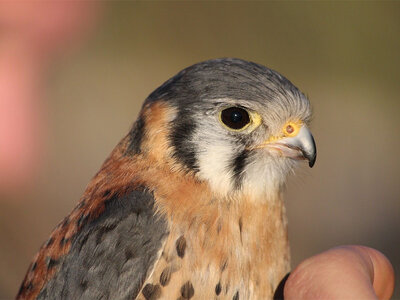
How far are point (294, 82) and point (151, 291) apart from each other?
5451 millimetres

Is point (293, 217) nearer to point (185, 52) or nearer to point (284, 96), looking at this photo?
point (185, 52)

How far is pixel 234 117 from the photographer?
226 centimetres

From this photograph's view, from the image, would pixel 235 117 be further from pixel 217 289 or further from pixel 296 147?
pixel 217 289

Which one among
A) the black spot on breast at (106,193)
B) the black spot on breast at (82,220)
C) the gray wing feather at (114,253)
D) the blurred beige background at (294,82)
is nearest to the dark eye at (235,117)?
the gray wing feather at (114,253)

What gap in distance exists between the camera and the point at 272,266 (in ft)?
7.61

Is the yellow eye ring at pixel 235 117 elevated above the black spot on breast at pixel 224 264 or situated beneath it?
elevated above

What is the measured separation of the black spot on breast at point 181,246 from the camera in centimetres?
214

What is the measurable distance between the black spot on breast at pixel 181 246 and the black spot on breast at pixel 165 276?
0.07 m

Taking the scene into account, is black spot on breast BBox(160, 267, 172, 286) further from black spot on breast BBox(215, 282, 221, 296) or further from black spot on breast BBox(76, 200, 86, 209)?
black spot on breast BBox(76, 200, 86, 209)

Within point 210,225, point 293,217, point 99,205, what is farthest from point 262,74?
point 293,217

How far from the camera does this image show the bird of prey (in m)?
2.14

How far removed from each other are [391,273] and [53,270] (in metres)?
1.19

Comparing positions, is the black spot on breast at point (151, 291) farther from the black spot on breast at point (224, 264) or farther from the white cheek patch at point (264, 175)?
the white cheek patch at point (264, 175)

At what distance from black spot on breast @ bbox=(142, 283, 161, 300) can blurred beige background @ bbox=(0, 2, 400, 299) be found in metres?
3.74
